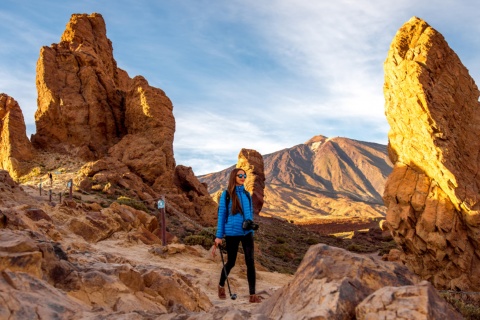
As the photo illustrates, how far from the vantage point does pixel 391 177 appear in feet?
50.8

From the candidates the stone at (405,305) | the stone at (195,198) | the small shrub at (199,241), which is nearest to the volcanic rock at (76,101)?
the stone at (195,198)

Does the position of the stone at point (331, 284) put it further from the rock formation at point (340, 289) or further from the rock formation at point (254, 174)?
the rock formation at point (254, 174)

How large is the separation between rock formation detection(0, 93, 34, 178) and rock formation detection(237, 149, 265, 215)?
87.3 feet

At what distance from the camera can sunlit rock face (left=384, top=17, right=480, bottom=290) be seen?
13375mm

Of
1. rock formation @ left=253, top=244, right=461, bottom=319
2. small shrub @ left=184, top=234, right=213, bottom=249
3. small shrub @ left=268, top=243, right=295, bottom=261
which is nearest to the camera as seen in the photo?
rock formation @ left=253, top=244, right=461, bottom=319

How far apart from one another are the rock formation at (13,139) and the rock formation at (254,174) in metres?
26.6

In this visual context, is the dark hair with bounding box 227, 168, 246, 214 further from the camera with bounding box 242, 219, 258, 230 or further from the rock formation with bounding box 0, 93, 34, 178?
the rock formation with bounding box 0, 93, 34, 178

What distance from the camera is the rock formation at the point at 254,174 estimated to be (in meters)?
49.3

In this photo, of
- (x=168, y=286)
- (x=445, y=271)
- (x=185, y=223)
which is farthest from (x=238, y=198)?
(x=185, y=223)

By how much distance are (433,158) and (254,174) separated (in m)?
37.1

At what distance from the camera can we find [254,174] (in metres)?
50.2

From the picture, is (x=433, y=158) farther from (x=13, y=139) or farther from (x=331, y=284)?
(x=13, y=139)

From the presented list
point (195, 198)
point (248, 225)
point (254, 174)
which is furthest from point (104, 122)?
point (248, 225)

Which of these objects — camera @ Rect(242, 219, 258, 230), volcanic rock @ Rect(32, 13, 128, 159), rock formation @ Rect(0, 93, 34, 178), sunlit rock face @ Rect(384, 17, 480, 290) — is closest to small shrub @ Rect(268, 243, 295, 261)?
sunlit rock face @ Rect(384, 17, 480, 290)
